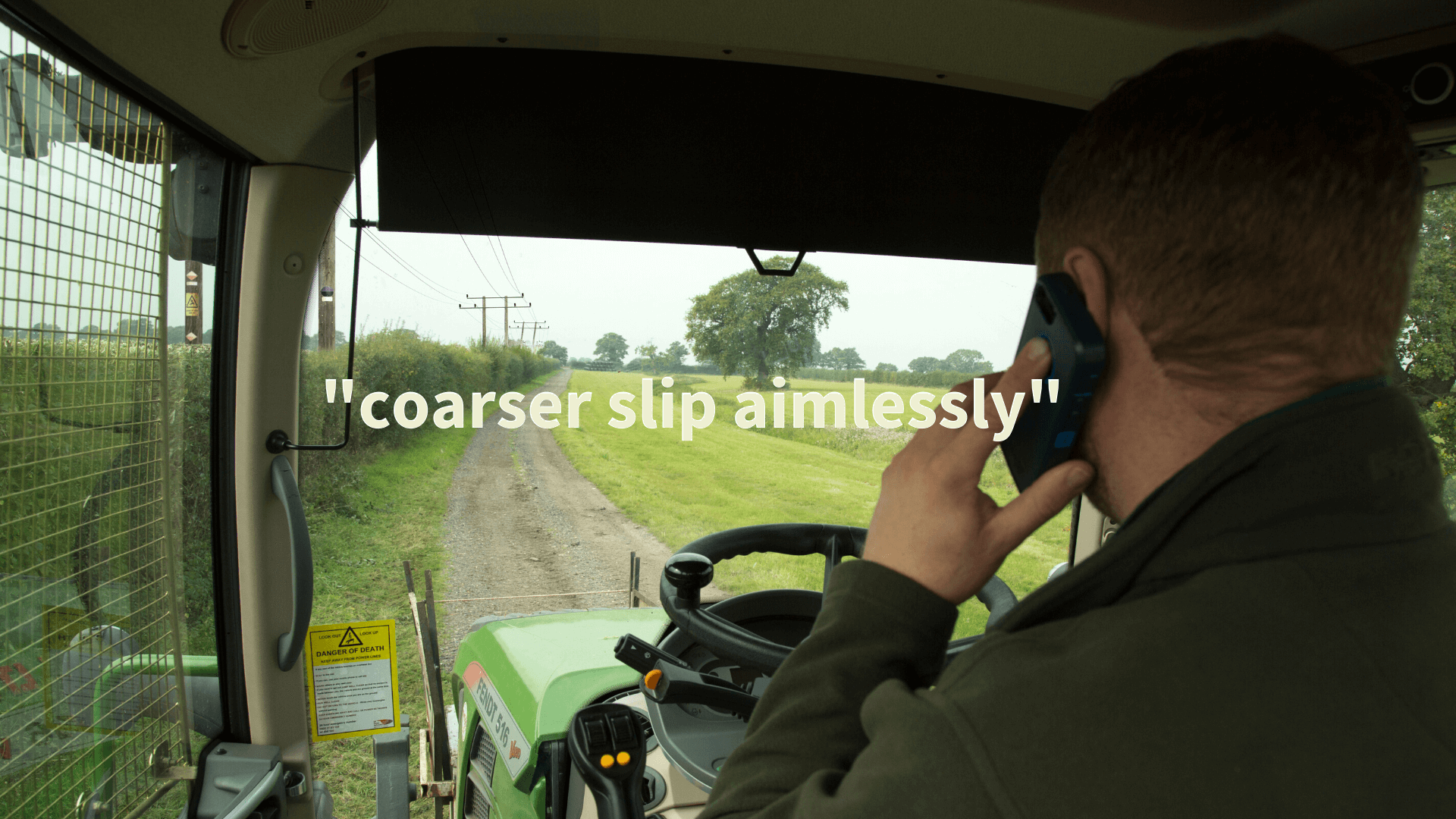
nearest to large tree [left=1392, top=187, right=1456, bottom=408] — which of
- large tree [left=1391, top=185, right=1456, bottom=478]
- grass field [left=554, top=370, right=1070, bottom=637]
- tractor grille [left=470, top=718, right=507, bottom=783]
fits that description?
large tree [left=1391, top=185, right=1456, bottom=478]

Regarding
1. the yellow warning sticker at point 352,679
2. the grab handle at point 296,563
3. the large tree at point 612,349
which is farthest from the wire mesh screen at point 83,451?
the large tree at point 612,349

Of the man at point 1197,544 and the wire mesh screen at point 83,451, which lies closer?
the man at point 1197,544

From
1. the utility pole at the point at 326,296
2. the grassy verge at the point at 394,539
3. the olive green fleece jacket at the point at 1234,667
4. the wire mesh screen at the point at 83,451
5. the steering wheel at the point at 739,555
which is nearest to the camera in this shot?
the olive green fleece jacket at the point at 1234,667

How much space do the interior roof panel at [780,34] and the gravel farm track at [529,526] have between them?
4.23ft

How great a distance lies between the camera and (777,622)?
126cm

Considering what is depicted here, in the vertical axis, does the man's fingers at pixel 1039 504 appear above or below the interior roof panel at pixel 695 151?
below

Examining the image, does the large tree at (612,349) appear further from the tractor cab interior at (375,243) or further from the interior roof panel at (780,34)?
the interior roof panel at (780,34)

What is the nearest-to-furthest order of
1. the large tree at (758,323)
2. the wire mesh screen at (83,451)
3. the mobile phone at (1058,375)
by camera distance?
the mobile phone at (1058,375), the wire mesh screen at (83,451), the large tree at (758,323)

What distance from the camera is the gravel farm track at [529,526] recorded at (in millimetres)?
2258

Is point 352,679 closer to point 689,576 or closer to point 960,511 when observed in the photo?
point 689,576

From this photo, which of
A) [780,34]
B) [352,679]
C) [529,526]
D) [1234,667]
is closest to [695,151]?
[780,34]

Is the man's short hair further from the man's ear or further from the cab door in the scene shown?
the cab door

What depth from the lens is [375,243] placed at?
1126mm
